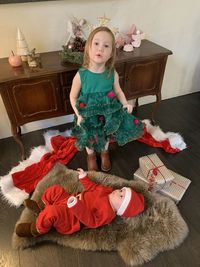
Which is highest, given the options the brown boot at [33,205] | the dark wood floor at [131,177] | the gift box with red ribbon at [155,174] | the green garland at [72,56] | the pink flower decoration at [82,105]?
the green garland at [72,56]

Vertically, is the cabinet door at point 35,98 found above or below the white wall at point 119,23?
below

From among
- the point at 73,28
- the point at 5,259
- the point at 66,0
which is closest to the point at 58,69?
the point at 73,28

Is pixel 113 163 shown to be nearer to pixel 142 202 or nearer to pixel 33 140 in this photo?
pixel 142 202

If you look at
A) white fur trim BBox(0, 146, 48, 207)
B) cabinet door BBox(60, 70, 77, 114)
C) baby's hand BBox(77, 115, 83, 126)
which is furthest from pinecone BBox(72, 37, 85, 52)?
white fur trim BBox(0, 146, 48, 207)

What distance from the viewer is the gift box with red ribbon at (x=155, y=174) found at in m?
1.31

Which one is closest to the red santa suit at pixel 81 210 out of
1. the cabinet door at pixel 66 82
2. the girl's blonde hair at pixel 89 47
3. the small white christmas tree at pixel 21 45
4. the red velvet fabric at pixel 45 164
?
the red velvet fabric at pixel 45 164

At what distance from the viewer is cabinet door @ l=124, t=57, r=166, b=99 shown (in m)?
1.57

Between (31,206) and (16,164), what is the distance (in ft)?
1.73

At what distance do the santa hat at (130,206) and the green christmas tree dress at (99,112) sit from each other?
1.19 feet

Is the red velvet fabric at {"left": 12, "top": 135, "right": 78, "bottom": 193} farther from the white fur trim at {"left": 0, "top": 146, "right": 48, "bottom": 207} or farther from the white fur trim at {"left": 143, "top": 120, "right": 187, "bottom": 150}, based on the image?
the white fur trim at {"left": 143, "top": 120, "right": 187, "bottom": 150}

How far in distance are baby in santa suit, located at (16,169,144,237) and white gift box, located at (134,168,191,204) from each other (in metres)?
0.17

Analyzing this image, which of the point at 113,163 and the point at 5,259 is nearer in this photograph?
the point at 5,259

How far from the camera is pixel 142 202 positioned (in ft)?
4.07

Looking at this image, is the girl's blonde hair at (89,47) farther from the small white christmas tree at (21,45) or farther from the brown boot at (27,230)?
the brown boot at (27,230)
